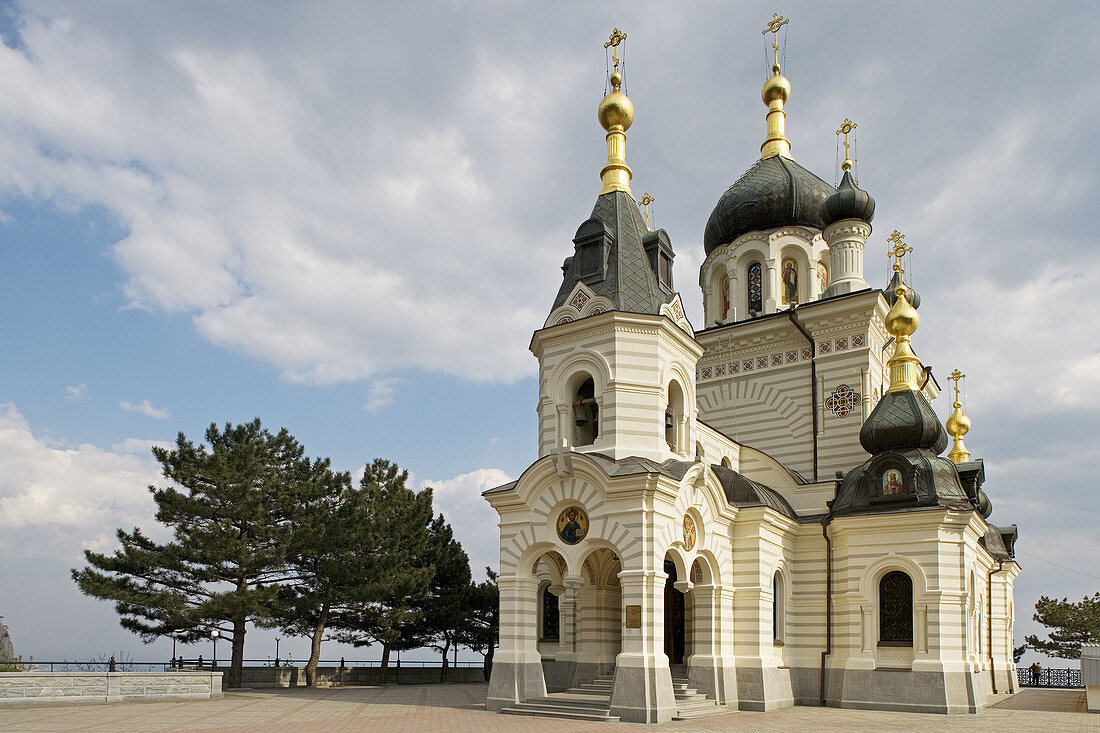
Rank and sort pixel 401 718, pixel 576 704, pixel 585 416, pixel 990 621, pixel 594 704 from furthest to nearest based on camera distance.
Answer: pixel 990 621, pixel 585 416, pixel 576 704, pixel 594 704, pixel 401 718

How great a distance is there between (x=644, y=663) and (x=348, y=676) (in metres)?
14.0

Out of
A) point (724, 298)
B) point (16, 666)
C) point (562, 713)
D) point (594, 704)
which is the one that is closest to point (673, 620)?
point (594, 704)

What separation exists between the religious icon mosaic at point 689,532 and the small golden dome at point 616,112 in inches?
379

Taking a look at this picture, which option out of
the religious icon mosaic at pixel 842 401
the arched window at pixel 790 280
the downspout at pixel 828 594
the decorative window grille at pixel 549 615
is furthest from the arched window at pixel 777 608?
the arched window at pixel 790 280

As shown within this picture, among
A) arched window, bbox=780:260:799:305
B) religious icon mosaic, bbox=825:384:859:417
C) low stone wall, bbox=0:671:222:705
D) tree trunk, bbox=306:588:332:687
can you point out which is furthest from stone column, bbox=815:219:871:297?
low stone wall, bbox=0:671:222:705

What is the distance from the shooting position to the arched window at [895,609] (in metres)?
19.4

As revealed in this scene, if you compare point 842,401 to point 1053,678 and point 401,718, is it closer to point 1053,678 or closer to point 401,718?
point 401,718

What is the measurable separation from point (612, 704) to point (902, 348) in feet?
39.3

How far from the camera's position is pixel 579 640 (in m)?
19.0

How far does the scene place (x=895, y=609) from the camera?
19.6m

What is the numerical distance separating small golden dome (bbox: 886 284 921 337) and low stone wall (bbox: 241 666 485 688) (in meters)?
17.6

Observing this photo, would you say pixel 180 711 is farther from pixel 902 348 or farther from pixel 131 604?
pixel 902 348

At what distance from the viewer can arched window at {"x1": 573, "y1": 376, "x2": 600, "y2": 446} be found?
1888 centimetres

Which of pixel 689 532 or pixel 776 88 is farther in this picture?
pixel 776 88
